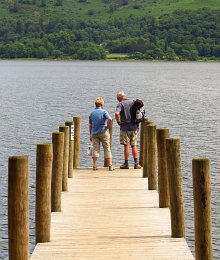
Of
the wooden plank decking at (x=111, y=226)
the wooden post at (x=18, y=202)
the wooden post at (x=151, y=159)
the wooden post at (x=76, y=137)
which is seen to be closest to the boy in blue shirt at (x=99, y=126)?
the wooden post at (x=76, y=137)

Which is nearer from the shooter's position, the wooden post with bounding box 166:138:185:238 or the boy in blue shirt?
the wooden post with bounding box 166:138:185:238

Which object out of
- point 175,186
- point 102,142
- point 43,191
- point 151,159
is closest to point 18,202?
point 43,191

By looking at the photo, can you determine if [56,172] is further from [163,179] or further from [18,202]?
[18,202]

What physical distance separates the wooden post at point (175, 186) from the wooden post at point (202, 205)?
1630 mm

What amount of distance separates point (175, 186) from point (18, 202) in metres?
3.42

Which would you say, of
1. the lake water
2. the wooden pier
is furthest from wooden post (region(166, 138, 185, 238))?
the lake water

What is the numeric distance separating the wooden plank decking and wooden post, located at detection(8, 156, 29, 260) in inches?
25.7

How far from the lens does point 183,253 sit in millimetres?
13453

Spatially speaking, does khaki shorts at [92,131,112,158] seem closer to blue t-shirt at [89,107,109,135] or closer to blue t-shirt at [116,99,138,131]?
blue t-shirt at [89,107,109,135]

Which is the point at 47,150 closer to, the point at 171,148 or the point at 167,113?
the point at 171,148

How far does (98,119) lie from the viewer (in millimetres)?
22500

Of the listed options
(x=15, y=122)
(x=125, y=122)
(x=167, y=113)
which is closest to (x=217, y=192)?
(x=125, y=122)

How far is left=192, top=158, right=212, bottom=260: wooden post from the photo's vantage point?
1291 cm

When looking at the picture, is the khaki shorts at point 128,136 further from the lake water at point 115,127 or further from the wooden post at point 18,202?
the wooden post at point 18,202
